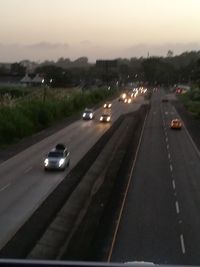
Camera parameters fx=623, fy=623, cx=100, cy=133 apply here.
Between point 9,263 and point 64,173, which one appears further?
point 64,173

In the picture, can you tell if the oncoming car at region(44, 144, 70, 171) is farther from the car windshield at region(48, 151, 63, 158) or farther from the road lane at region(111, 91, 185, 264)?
the road lane at region(111, 91, 185, 264)

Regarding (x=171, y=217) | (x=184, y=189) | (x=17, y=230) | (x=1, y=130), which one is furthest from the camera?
(x=1, y=130)

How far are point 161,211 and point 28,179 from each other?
10811 mm

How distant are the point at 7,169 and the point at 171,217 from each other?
1640 centimetres

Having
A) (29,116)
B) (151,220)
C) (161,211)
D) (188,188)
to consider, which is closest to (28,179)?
(188,188)

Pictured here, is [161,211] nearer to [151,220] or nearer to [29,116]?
[151,220]

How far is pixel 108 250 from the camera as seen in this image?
71.6 ft

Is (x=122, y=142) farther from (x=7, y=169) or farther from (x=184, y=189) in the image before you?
(x=184, y=189)

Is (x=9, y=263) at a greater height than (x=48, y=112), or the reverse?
(x=9, y=263)

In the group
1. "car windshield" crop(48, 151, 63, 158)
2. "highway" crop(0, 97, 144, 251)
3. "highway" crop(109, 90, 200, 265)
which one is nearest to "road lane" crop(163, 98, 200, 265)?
"highway" crop(109, 90, 200, 265)

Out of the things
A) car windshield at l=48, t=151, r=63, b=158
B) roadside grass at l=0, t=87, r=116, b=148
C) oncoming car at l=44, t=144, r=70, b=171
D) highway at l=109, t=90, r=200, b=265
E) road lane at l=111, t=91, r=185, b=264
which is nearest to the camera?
road lane at l=111, t=91, r=185, b=264

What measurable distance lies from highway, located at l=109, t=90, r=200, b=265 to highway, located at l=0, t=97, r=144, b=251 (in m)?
4.29

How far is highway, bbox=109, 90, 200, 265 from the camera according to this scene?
21844 mm

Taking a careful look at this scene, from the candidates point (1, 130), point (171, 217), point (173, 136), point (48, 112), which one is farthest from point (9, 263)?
point (48, 112)
